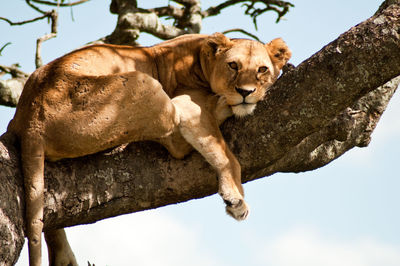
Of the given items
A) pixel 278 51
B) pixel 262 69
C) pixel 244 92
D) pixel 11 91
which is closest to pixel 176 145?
pixel 244 92

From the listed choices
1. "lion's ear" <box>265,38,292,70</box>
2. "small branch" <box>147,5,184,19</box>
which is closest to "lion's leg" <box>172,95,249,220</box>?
"lion's ear" <box>265,38,292,70</box>

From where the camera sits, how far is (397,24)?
4551mm

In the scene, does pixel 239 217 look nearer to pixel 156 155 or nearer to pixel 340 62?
pixel 156 155

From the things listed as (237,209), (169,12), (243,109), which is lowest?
(237,209)

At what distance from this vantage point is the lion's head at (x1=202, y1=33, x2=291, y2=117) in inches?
207

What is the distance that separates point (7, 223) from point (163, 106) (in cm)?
146

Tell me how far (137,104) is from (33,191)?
1.02m

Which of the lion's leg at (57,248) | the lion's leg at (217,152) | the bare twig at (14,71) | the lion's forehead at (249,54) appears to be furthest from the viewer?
the bare twig at (14,71)

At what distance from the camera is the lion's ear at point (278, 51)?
5805 millimetres

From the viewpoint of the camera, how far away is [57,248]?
18.6 ft

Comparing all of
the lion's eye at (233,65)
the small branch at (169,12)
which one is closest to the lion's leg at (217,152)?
the lion's eye at (233,65)

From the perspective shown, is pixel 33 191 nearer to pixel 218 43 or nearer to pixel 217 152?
pixel 217 152

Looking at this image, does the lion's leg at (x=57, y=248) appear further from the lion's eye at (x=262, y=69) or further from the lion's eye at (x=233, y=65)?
the lion's eye at (x=262, y=69)

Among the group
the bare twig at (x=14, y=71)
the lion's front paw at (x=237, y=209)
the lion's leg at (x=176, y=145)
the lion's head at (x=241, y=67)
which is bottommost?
the bare twig at (x=14, y=71)
